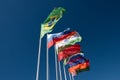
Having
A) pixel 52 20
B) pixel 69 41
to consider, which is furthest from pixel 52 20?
pixel 69 41

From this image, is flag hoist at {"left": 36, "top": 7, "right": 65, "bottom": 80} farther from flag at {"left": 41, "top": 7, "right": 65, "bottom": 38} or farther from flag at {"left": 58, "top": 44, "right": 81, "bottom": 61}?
flag at {"left": 58, "top": 44, "right": 81, "bottom": 61}

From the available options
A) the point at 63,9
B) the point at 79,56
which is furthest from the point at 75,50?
the point at 63,9

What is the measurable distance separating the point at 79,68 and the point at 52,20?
6.02m

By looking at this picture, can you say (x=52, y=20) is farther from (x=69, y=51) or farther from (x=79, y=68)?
(x=79, y=68)

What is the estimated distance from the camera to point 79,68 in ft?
103

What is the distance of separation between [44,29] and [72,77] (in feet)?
20.6

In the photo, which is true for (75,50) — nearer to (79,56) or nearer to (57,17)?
(79,56)

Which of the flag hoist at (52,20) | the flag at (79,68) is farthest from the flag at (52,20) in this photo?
the flag at (79,68)

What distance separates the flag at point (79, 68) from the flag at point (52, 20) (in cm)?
506

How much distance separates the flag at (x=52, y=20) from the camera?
99.7ft

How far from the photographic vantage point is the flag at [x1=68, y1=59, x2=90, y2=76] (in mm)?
31106

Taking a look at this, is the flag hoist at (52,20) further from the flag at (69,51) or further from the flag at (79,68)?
the flag at (79,68)

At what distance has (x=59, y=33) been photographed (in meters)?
32.2

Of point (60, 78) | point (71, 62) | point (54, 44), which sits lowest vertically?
point (60, 78)
